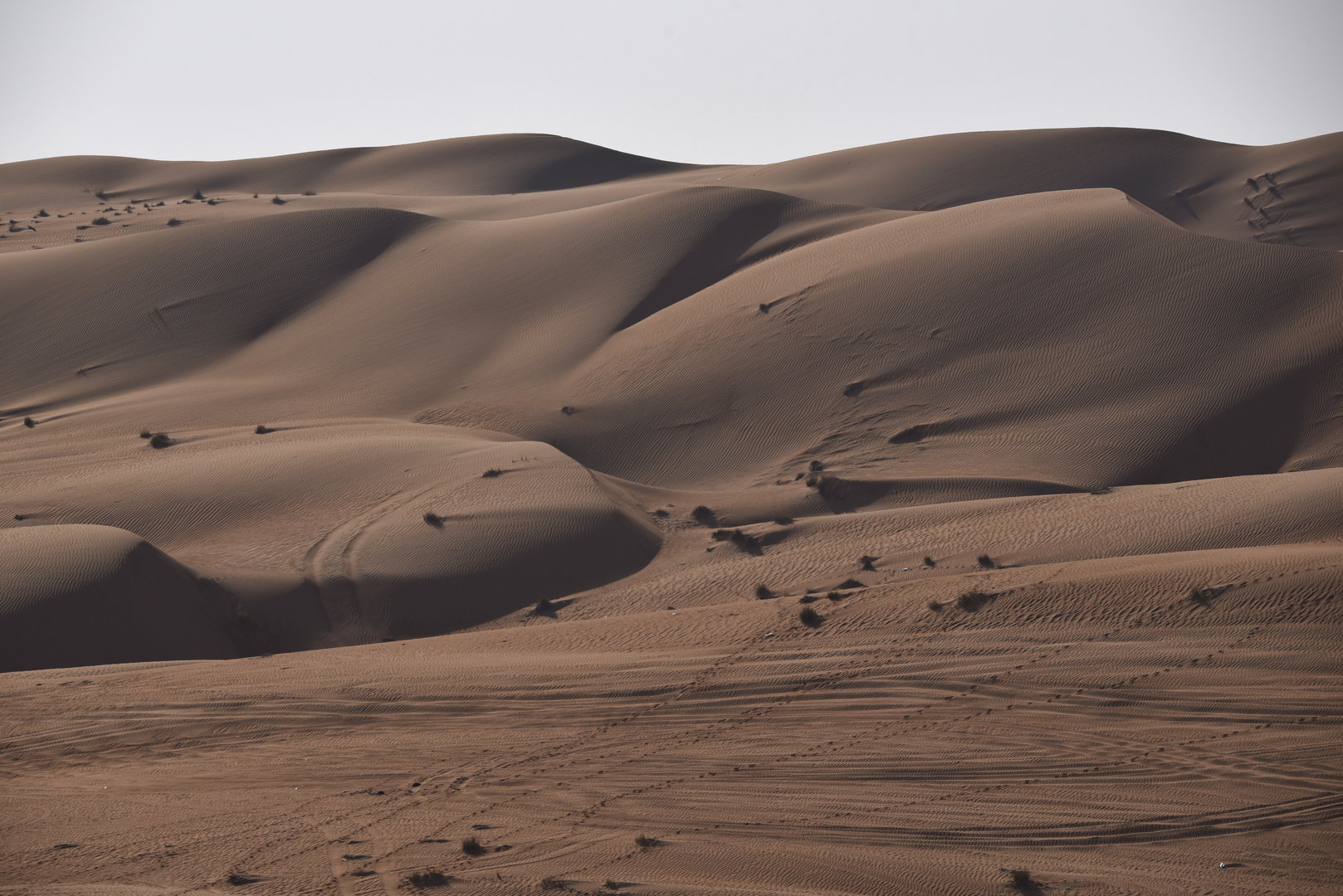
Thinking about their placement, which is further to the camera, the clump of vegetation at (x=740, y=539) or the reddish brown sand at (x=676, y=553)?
the clump of vegetation at (x=740, y=539)

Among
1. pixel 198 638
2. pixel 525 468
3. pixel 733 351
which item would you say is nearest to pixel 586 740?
pixel 198 638

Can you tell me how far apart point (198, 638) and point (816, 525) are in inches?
484

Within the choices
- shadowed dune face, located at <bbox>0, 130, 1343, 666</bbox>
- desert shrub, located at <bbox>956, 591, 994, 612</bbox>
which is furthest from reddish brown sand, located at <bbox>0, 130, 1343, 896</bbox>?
shadowed dune face, located at <bbox>0, 130, 1343, 666</bbox>

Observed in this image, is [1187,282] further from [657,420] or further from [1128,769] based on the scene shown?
[1128,769]

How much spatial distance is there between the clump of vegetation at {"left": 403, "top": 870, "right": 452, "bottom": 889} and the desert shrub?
8.66m

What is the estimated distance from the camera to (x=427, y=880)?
847cm

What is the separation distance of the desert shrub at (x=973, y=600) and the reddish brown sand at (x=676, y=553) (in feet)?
0.19

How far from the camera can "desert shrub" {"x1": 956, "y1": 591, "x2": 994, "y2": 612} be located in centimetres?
1482

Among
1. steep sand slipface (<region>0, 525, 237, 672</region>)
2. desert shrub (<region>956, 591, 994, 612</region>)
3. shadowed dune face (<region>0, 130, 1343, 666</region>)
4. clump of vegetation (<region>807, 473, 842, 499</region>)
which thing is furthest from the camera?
clump of vegetation (<region>807, 473, 842, 499</region>)

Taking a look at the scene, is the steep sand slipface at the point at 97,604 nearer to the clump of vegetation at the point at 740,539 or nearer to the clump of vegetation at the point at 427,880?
the clump of vegetation at the point at 740,539

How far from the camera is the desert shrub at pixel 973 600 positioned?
14.8 m

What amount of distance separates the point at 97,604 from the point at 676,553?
10896 millimetres

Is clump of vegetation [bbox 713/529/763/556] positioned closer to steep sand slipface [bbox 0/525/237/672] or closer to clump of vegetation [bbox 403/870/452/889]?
steep sand slipface [bbox 0/525/237/672]

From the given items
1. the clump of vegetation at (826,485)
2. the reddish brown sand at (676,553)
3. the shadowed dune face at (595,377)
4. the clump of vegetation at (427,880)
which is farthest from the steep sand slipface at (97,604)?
the clump of vegetation at (826,485)
